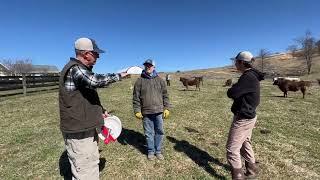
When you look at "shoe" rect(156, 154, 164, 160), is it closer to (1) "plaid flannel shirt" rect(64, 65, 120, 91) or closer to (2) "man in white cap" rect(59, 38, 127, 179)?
(2) "man in white cap" rect(59, 38, 127, 179)

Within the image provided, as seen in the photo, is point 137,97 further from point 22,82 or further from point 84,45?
point 22,82

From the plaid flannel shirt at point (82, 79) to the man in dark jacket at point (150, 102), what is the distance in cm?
305

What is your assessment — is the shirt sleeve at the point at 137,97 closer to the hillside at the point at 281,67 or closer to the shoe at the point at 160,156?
the shoe at the point at 160,156

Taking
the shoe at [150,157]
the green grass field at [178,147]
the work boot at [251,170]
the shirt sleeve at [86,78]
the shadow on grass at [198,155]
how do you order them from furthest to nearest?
the shoe at [150,157] → the shadow on grass at [198,155] → the green grass field at [178,147] → the work boot at [251,170] → the shirt sleeve at [86,78]

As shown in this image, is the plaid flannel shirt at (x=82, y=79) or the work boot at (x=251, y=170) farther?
the work boot at (x=251, y=170)

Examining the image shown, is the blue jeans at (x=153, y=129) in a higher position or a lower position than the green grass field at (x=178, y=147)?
higher

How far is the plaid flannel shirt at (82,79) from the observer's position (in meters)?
5.20

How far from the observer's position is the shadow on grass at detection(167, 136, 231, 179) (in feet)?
27.2

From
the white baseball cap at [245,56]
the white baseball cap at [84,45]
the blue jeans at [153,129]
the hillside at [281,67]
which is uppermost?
the hillside at [281,67]

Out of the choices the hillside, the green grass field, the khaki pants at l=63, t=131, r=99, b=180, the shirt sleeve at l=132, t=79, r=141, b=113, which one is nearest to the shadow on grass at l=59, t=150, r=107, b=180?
the green grass field

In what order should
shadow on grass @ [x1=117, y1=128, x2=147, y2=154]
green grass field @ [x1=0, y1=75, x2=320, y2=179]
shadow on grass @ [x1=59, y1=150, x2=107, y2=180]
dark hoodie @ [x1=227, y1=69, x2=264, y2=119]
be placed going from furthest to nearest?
1. shadow on grass @ [x1=117, y1=128, x2=147, y2=154]
2. green grass field @ [x1=0, y1=75, x2=320, y2=179]
3. shadow on grass @ [x1=59, y1=150, x2=107, y2=180]
4. dark hoodie @ [x1=227, y1=69, x2=264, y2=119]

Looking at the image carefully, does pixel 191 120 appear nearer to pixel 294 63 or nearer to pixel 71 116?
pixel 71 116

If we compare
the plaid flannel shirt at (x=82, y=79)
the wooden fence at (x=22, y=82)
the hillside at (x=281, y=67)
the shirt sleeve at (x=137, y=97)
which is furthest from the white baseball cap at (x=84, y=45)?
the hillside at (x=281, y=67)

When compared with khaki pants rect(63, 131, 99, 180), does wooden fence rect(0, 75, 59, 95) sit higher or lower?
higher
